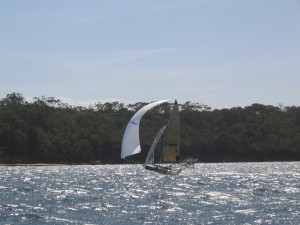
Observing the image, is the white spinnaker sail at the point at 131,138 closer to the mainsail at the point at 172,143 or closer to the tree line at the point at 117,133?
the mainsail at the point at 172,143

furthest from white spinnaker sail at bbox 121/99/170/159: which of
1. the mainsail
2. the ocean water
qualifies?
the ocean water

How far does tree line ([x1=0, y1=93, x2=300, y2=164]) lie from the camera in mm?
139875

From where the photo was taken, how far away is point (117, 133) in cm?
15888

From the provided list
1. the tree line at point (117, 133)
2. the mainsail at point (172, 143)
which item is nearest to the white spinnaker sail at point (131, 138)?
the mainsail at point (172, 143)

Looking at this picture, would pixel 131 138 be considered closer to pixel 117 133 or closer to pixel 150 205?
pixel 150 205

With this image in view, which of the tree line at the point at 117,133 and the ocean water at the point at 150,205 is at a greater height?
the tree line at the point at 117,133

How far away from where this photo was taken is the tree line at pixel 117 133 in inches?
5507

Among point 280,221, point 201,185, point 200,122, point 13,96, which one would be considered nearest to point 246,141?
point 200,122

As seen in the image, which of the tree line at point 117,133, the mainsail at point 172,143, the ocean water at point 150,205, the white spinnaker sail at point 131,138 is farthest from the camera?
the tree line at point 117,133

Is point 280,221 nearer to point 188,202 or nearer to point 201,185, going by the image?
point 188,202

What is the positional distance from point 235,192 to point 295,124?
14647 cm

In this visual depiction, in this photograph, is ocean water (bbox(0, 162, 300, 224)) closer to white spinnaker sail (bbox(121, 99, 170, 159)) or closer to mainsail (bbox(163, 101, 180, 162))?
white spinnaker sail (bbox(121, 99, 170, 159))

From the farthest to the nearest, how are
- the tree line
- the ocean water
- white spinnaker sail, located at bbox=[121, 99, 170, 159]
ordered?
the tree line → white spinnaker sail, located at bbox=[121, 99, 170, 159] → the ocean water

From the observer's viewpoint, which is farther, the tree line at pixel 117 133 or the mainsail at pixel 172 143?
the tree line at pixel 117 133
